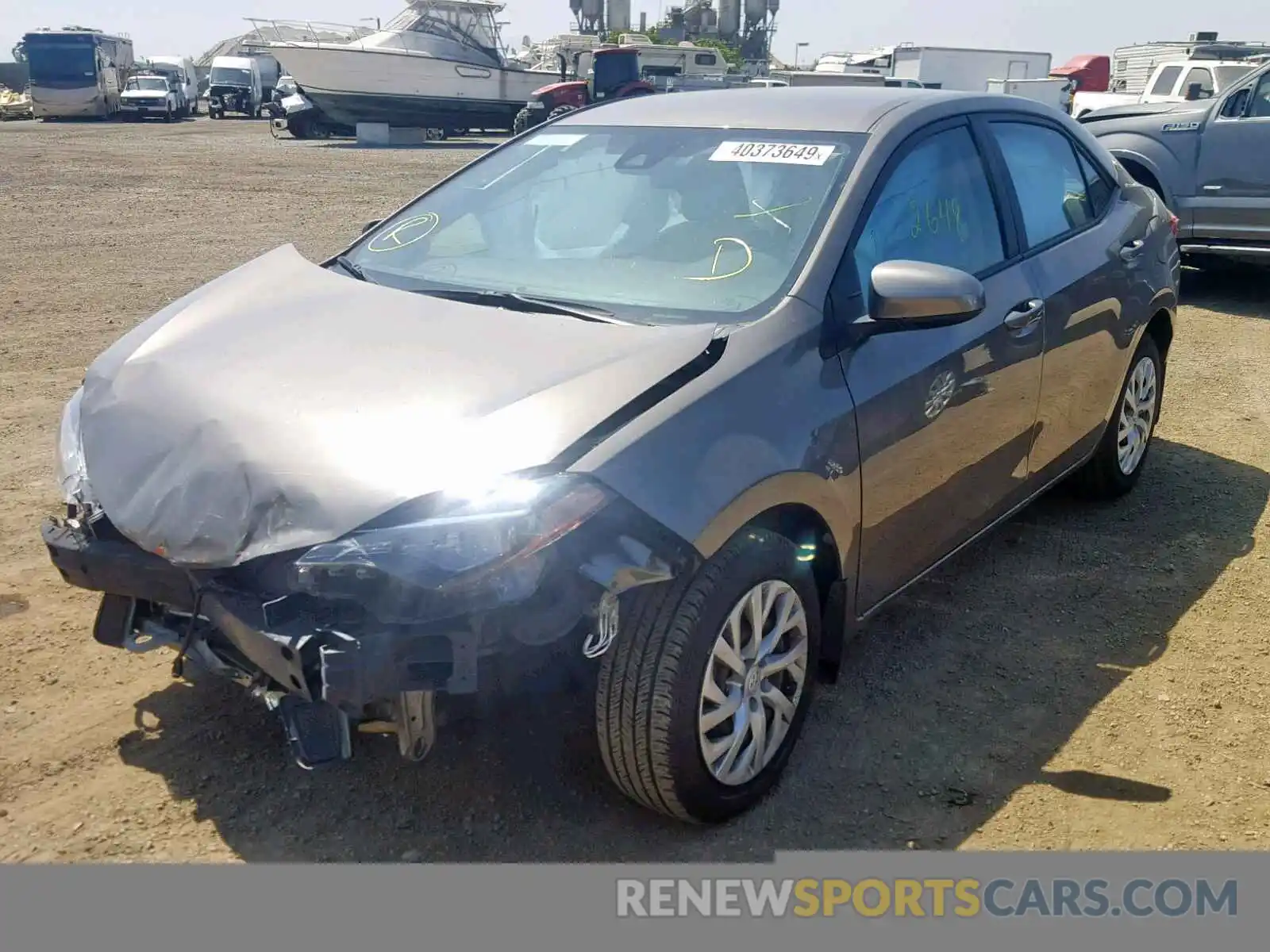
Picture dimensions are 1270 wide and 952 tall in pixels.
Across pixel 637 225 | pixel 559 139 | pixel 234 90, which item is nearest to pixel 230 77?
pixel 234 90

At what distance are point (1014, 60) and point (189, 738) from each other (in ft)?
109

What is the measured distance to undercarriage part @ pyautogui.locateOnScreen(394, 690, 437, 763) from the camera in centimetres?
244

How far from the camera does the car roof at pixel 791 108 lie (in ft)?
11.8

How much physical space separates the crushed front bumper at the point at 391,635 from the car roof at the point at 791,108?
5.68 ft

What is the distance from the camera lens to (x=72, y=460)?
3.05 m

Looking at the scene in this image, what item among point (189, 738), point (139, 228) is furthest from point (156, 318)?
point (139, 228)

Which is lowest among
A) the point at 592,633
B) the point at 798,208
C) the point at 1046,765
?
the point at 1046,765

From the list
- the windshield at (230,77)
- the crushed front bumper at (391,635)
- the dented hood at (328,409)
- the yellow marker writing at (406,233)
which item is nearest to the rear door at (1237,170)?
the yellow marker writing at (406,233)

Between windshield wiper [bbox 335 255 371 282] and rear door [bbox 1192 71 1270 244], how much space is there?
25.5 feet

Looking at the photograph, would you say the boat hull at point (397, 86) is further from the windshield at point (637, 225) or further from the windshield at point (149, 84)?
the windshield at point (637, 225)

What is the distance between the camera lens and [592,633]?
249 centimetres

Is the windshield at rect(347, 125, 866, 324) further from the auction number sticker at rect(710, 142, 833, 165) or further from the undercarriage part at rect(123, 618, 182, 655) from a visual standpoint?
the undercarriage part at rect(123, 618, 182, 655)

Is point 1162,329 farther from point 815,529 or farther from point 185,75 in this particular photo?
point 185,75

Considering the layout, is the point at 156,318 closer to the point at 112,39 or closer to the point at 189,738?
the point at 189,738
